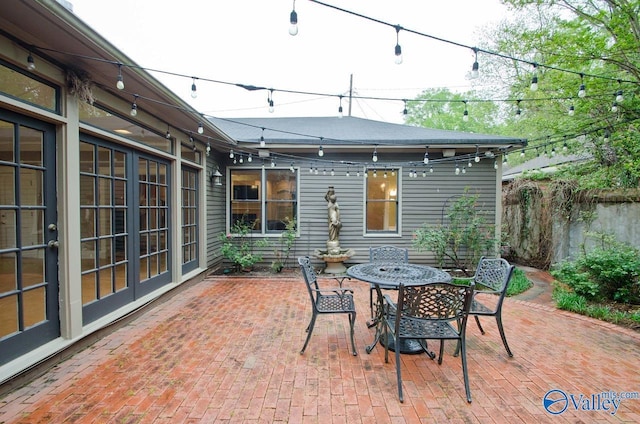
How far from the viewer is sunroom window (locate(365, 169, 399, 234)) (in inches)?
259

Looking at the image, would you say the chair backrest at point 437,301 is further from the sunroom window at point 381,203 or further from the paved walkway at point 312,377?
the sunroom window at point 381,203

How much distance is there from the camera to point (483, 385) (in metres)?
2.28

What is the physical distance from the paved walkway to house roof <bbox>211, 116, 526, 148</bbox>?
3.16 meters

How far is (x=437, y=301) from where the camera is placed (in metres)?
2.26

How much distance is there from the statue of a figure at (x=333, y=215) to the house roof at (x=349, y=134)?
1.10 m

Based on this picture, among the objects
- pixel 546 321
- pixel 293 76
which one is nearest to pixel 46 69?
pixel 546 321

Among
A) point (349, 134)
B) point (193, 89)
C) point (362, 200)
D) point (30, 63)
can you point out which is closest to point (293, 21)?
point (193, 89)

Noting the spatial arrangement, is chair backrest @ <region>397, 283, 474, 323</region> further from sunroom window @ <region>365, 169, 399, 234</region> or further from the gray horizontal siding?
sunroom window @ <region>365, 169, 399, 234</region>

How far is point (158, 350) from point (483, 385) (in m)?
2.92


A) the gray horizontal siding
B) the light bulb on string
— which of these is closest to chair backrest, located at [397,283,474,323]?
the light bulb on string

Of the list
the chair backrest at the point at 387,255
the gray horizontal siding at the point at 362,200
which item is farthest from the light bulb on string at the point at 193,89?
the gray horizontal siding at the point at 362,200

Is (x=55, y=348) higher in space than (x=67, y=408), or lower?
higher

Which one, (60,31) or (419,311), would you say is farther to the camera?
(419,311)

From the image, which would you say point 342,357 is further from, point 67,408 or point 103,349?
point 103,349
